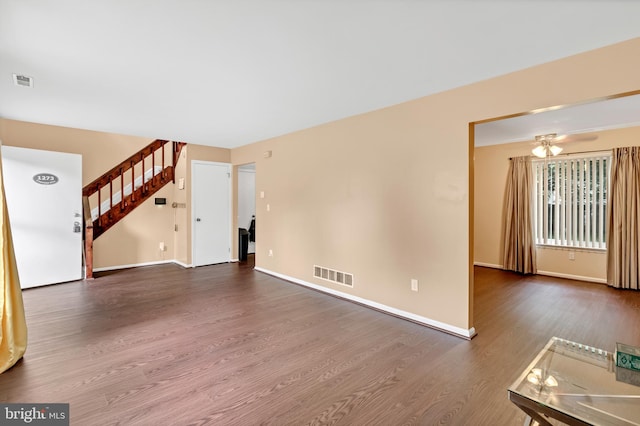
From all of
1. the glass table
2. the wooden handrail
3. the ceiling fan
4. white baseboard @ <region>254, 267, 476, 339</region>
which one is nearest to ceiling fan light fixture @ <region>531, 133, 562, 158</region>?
the ceiling fan

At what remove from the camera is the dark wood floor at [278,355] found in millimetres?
1877

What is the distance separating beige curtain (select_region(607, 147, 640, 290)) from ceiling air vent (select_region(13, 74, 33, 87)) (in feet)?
26.7

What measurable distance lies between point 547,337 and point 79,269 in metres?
6.80

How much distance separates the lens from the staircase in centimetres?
528

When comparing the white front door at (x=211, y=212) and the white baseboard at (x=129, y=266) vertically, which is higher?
Result: the white front door at (x=211, y=212)

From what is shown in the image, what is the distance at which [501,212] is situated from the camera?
6.11 metres

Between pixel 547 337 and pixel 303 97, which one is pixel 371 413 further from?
pixel 303 97

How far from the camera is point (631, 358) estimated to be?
1569mm

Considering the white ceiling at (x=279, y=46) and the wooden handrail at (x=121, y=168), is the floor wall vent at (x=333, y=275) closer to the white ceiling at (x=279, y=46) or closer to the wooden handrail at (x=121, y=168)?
the white ceiling at (x=279, y=46)

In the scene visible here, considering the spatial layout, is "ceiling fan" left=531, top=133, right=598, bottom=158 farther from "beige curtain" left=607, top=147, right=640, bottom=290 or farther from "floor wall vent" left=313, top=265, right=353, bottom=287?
"floor wall vent" left=313, top=265, right=353, bottom=287

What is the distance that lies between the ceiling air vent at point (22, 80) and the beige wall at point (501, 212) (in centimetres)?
753

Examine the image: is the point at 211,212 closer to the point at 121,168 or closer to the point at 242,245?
the point at 242,245

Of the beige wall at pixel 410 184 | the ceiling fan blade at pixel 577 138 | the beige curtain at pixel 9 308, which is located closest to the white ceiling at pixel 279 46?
the beige wall at pixel 410 184

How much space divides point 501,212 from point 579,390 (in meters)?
5.47
